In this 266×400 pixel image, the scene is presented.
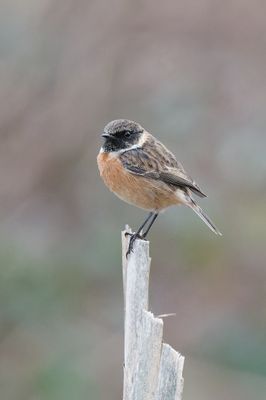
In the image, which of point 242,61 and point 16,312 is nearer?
point 16,312

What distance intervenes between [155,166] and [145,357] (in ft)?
8.80

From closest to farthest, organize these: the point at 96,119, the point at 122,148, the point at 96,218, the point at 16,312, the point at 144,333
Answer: the point at 144,333 → the point at 122,148 → the point at 16,312 → the point at 96,218 → the point at 96,119

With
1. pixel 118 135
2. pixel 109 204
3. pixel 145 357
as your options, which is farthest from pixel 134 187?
pixel 145 357

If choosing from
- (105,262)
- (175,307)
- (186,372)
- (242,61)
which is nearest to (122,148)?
(105,262)

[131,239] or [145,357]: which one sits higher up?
[131,239]

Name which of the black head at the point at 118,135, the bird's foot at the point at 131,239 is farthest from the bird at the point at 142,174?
the bird's foot at the point at 131,239

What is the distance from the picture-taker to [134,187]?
620 centimetres

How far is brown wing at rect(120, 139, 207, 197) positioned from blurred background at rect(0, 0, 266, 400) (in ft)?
4.65

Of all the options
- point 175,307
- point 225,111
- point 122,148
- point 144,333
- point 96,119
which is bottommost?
point 144,333

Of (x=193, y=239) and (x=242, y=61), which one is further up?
(x=242, y=61)

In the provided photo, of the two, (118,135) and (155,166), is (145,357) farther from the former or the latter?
(118,135)

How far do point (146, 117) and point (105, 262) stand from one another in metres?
1.59

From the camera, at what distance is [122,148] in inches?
252

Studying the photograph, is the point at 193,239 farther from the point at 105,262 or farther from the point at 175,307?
the point at 175,307
